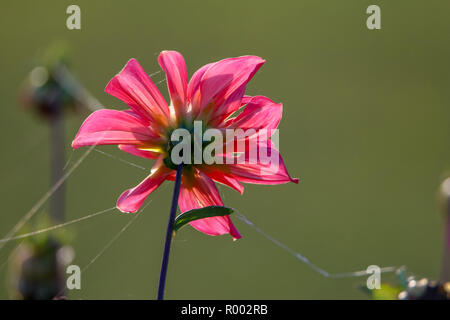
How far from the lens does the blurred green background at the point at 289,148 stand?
3307 mm

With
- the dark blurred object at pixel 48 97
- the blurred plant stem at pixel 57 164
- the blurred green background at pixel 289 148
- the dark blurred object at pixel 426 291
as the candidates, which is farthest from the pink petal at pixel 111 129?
the blurred green background at pixel 289 148

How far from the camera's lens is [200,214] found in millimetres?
367

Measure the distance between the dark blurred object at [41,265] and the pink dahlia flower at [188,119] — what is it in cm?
57

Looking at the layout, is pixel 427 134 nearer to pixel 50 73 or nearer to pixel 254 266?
pixel 254 266

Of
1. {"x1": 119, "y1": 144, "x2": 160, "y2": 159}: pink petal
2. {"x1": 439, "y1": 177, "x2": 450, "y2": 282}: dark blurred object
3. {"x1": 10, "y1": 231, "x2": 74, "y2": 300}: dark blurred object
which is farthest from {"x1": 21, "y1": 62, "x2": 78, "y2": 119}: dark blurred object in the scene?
{"x1": 119, "y1": 144, "x2": 160, "y2": 159}: pink petal

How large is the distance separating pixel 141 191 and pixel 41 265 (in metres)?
0.64

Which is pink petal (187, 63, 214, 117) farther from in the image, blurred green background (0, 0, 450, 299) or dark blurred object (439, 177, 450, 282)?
blurred green background (0, 0, 450, 299)

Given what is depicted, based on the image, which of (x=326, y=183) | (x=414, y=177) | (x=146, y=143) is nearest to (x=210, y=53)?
(x=326, y=183)

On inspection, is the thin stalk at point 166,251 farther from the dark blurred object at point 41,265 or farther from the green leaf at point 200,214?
the dark blurred object at point 41,265

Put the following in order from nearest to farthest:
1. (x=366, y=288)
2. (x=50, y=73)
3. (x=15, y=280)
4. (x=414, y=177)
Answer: (x=366, y=288) < (x=15, y=280) < (x=50, y=73) < (x=414, y=177)

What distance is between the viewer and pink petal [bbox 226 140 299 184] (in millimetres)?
397

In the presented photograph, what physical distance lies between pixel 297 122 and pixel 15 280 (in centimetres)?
380

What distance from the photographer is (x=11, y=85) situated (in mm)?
4492

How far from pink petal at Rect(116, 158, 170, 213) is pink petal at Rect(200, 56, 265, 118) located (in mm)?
58
